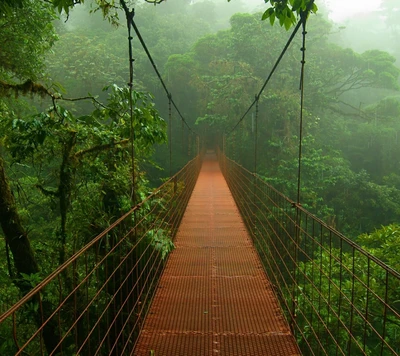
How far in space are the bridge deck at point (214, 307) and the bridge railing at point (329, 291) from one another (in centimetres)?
10

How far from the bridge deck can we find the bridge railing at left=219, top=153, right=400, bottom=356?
0.34 ft

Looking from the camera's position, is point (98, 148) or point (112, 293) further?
point (98, 148)

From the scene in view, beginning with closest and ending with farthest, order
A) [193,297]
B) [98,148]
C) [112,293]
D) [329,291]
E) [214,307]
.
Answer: [329,291] < [214,307] < [193,297] < [112,293] < [98,148]

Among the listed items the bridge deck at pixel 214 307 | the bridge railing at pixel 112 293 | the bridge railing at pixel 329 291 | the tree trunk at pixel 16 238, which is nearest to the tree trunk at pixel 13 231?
the tree trunk at pixel 16 238

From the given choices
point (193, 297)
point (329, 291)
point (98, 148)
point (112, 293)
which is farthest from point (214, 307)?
point (98, 148)

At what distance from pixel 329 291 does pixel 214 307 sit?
68cm

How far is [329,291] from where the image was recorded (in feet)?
4.03

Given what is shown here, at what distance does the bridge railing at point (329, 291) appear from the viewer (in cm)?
105

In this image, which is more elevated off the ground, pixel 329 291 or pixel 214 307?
pixel 329 291

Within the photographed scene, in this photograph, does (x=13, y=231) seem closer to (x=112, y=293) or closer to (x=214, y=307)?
(x=112, y=293)

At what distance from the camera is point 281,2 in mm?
1330

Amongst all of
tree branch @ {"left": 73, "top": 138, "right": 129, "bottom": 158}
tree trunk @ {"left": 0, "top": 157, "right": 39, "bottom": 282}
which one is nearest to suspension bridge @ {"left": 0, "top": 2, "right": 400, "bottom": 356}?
tree trunk @ {"left": 0, "top": 157, "right": 39, "bottom": 282}

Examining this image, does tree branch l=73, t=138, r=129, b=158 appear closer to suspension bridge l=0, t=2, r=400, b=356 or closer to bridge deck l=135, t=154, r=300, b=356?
suspension bridge l=0, t=2, r=400, b=356

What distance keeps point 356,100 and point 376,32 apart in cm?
1202
